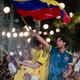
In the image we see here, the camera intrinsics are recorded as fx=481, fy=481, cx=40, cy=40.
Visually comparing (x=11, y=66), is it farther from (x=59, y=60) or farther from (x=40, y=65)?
(x=59, y=60)

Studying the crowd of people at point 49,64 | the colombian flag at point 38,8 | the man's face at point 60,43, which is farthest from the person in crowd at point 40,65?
the colombian flag at point 38,8

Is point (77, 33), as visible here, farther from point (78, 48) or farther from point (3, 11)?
point (3, 11)

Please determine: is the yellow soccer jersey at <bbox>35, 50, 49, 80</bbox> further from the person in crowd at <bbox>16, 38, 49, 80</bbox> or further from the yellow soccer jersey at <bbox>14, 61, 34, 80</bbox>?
the yellow soccer jersey at <bbox>14, 61, 34, 80</bbox>

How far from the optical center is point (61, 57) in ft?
36.9

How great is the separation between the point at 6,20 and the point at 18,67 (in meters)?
8.01

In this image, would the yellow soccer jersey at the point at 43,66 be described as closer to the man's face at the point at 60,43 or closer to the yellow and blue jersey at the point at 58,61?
the yellow and blue jersey at the point at 58,61

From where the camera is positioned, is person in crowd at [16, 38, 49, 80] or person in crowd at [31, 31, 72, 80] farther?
person in crowd at [16, 38, 49, 80]

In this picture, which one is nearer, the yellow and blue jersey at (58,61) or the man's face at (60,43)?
the man's face at (60,43)

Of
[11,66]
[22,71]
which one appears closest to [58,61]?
[22,71]

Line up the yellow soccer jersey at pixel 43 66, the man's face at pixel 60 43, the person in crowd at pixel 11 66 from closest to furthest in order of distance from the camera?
the man's face at pixel 60 43 < the yellow soccer jersey at pixel 43 66 < the person in crowd at pixel 11 66

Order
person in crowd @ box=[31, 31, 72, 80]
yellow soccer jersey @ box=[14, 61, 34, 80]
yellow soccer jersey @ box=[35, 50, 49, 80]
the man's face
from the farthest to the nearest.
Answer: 1. yellow soccer jersey @ box=[14, 61, 34, 80]
2. yellow soccer jersey @ box=[35, 50, 49, 80]
3. person in crowd @ box=[31, 31, 72, 80]
4. the man's face

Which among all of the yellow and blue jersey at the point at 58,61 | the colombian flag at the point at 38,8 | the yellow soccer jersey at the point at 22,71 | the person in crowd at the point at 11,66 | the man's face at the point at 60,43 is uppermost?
the colombian flag at the point at 38,8

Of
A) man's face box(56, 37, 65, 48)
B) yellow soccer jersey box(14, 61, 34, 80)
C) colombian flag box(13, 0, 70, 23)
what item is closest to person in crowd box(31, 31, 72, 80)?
man's face box(56, 37, 65, 48)

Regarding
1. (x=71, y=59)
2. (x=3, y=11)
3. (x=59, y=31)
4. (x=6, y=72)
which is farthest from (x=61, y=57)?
(x=59, y=31)
